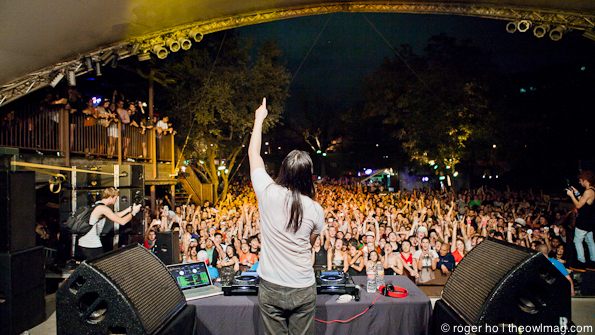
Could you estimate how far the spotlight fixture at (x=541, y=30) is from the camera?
5.50 metres

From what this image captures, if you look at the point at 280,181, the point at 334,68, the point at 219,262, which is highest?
the point at 334,68

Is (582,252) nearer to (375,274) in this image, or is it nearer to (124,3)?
(375,274)

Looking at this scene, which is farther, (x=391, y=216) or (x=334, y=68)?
(x=334, y=68)

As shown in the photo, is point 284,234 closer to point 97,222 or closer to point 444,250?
point 97,222

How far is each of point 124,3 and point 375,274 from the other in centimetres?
547

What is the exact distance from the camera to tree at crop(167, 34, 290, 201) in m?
11.0

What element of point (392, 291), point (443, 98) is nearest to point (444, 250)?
point (392, 291)

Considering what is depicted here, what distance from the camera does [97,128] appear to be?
7.34m

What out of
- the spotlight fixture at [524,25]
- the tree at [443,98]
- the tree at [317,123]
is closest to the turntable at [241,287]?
the spotlight fixture at [524,25]

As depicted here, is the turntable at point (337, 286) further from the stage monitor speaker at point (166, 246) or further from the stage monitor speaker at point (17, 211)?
the stage monitor speaker at point (17, 211)

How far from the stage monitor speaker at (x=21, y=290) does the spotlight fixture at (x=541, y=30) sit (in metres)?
8.09

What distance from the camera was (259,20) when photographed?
6.36m

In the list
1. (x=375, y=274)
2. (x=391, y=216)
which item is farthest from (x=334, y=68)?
(x=375, y=274)

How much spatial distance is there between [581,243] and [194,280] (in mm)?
5960
